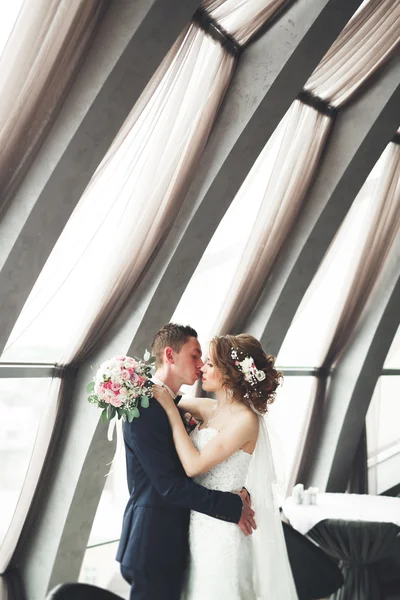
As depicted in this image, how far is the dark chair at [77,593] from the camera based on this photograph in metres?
2.50

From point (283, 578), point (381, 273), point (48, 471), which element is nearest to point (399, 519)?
point (283, 578)

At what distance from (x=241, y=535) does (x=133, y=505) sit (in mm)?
585

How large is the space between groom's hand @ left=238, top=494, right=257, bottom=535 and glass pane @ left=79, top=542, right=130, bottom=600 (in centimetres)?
322

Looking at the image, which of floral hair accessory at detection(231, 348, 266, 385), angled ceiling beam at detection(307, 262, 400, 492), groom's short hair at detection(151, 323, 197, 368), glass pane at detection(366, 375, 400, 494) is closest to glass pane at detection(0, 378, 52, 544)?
groom's short hair at detection(151, 323, 197, 368)

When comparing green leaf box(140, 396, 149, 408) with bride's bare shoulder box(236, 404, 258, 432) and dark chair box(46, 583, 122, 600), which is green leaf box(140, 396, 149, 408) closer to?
bride's bare shoulder box(236, 404, 258, 432)

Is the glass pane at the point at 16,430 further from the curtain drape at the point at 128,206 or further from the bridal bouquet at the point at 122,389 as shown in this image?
the bridal bouquet at the point at 122,389

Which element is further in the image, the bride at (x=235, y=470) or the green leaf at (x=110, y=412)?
the bride at (x=235, y=470)


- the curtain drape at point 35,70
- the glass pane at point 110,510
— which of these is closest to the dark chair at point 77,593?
the curtain drape at point 35,70

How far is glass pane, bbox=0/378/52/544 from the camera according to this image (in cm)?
488

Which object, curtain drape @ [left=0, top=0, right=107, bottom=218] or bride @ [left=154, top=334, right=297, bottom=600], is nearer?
bride @ [left=154, top=334, right=297, bottom=600]

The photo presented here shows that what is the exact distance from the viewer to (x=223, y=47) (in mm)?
4816

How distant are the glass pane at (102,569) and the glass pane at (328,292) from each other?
9.95 ft

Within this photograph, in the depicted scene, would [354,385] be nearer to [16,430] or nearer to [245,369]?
[16,430]

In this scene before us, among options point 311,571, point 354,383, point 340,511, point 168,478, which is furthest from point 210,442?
point 354,383
